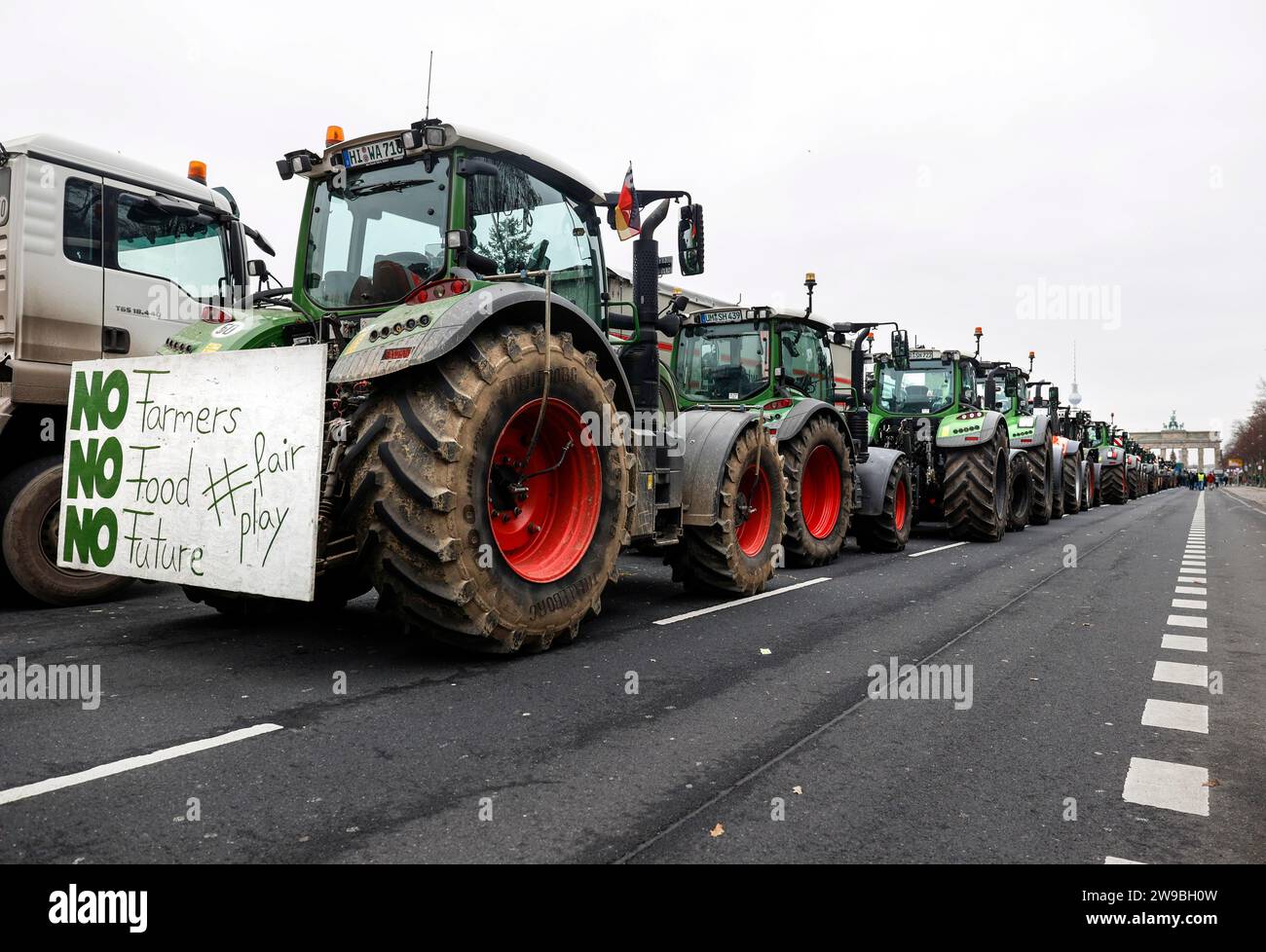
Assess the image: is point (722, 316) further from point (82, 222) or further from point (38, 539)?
point (38, 539)

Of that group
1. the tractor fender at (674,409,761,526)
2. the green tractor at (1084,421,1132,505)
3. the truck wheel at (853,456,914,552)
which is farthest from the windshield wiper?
the green tractor at (1084,421,1132,505)

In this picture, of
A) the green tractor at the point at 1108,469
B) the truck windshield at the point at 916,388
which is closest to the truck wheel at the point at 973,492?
the truck windshield at the point at 916,388

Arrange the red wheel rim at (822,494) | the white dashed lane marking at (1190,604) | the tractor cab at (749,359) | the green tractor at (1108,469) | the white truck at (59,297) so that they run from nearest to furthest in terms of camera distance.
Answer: the white truck at (59,297) → the white dashed lane marking at (1190,604) → the tractor cab at (749,359) → the red wheel rim at (822,494) → the green tractor at (1108,469)

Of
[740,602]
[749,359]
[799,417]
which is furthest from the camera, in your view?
[749,359]

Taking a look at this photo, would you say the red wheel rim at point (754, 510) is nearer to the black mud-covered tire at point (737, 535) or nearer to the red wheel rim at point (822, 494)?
the black mud-covered tire at point (737, 535)

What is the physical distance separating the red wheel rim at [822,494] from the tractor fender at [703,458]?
291 centimetres

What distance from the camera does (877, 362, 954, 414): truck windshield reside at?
14.5m

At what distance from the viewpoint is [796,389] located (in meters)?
9.80

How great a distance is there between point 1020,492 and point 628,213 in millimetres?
13211

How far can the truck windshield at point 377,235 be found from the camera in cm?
489

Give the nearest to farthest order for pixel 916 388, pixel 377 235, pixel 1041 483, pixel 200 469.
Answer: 1. pixel 200 469
2. pixel 377 235
3. pixel 916 388
4. pixel 1041 483

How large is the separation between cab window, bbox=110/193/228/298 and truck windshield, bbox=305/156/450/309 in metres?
2.82

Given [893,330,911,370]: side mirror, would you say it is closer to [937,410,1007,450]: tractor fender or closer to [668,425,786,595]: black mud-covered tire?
[937,410,1007,450]: tractor fender

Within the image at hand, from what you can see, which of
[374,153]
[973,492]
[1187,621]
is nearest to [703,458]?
[374,153]
